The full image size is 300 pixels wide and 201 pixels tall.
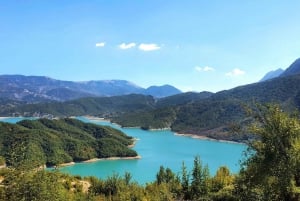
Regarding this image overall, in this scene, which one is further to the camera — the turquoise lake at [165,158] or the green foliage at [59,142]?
the green foliage at [59,142]

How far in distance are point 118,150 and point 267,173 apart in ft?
319

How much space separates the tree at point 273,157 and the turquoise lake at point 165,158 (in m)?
54.5

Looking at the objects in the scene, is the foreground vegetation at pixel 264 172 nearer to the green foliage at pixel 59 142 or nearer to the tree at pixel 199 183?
the tree at pixel 199 183

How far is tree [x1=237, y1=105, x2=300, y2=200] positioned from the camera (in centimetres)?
1934

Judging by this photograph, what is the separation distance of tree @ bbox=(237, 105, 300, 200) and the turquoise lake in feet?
179

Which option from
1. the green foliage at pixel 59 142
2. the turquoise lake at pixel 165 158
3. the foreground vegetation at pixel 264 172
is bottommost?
the turquoise lake at pixel 165 158

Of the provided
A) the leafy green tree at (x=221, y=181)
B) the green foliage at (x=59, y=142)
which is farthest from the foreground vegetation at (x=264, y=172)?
the green foliage at (x=59, y=142)

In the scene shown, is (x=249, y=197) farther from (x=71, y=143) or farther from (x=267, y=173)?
(x=71, y=143)

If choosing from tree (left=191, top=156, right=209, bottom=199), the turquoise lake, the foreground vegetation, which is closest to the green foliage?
the turquoise lake

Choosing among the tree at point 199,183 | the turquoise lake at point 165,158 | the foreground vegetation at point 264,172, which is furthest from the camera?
the turquoise lake at point 165,158

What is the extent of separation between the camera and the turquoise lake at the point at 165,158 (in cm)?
9200

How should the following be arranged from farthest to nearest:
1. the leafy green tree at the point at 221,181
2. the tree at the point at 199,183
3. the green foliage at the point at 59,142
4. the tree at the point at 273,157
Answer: the green foliage at the point at 59,142 → the leafy green tree at the point at 221,181 → the tree at the point at 199,183 → the tree at the point at 273,157

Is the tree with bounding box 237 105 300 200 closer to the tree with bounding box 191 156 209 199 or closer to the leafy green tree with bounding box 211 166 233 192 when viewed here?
the tree with bounding box 191 156 209 199

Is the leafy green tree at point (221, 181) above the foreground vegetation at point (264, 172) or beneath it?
beneath
